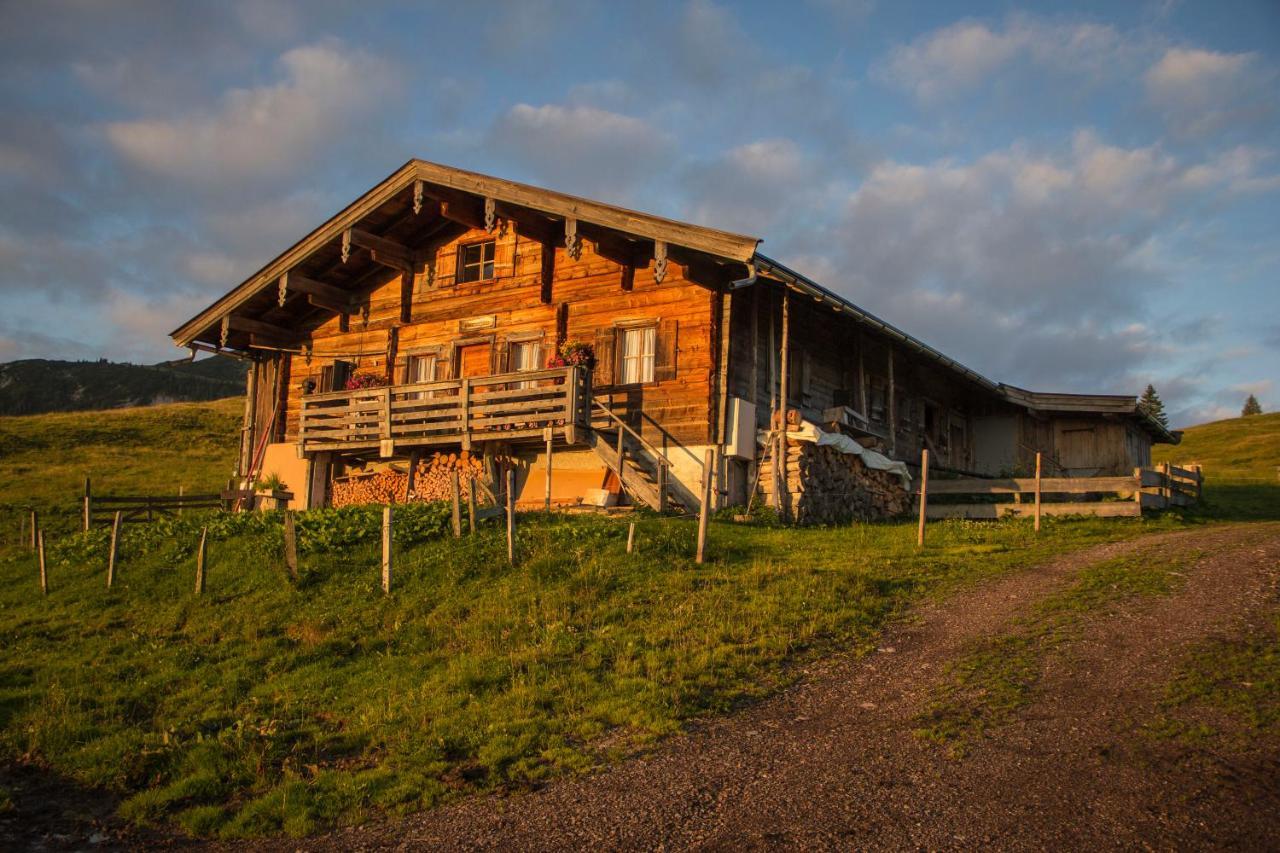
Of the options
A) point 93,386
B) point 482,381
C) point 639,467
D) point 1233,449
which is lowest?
point 639,467

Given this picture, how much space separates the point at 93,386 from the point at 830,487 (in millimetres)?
101912

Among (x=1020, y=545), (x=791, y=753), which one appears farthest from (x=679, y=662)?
(x=1020, y=545)

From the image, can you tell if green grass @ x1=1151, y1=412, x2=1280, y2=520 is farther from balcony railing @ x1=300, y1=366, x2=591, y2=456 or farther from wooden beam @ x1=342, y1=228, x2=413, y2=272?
wooden beam @ x1=342, y1=228, x2=413, y2=272

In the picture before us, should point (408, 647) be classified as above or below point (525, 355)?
below

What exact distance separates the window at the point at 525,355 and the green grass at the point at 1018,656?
13.8 m

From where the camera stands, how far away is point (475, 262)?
27.4 metres

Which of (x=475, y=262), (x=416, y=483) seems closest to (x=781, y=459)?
(x=416, y=483)

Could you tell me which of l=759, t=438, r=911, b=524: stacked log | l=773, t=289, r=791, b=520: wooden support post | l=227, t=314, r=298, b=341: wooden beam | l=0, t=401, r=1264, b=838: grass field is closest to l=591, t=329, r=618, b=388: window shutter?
l=773, t=289, r=791, b=520: wooden support post

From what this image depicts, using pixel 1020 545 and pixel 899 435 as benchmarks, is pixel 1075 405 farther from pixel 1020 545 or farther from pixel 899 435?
pixel 1020 545

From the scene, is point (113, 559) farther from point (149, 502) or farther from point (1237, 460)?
point (1237, 460)

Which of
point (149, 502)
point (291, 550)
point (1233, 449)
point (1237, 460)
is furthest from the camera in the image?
point (1233, 449)

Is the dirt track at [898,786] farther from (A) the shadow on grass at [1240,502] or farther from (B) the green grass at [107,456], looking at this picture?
(B) the green grass at [107,456]

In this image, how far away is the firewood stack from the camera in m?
25.0

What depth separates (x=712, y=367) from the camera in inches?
904
